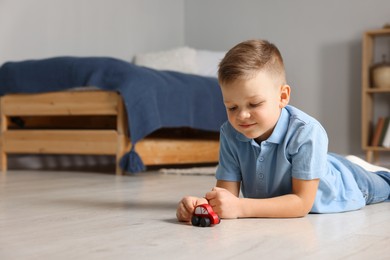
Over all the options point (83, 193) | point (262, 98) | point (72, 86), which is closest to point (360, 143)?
point (72, 86)

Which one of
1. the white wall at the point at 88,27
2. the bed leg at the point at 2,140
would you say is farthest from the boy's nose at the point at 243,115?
the white wall at the point at 88,27

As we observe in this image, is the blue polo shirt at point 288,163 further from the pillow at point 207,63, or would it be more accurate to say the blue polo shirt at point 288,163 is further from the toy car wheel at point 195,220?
the pillow at point 207,63

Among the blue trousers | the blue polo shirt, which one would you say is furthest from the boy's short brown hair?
the blue trousers

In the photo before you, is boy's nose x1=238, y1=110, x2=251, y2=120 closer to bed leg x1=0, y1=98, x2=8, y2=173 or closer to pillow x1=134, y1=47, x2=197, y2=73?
bed leg x1=0, y1=98, x2=8, y2=173

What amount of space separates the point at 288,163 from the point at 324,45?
315cm

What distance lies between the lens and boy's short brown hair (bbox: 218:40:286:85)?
1419mm

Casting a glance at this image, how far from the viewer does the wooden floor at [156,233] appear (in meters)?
1.12

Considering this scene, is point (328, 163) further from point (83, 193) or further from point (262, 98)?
point (83, 193)

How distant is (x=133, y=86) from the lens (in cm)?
294

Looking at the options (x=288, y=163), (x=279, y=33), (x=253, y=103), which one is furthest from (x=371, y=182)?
(x=279, y=33)

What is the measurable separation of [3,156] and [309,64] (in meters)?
2.26

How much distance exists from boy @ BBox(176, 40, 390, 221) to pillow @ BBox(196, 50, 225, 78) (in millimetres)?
2747

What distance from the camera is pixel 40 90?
3.17 m

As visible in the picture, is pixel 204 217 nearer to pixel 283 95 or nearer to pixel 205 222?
pixel 205 222
